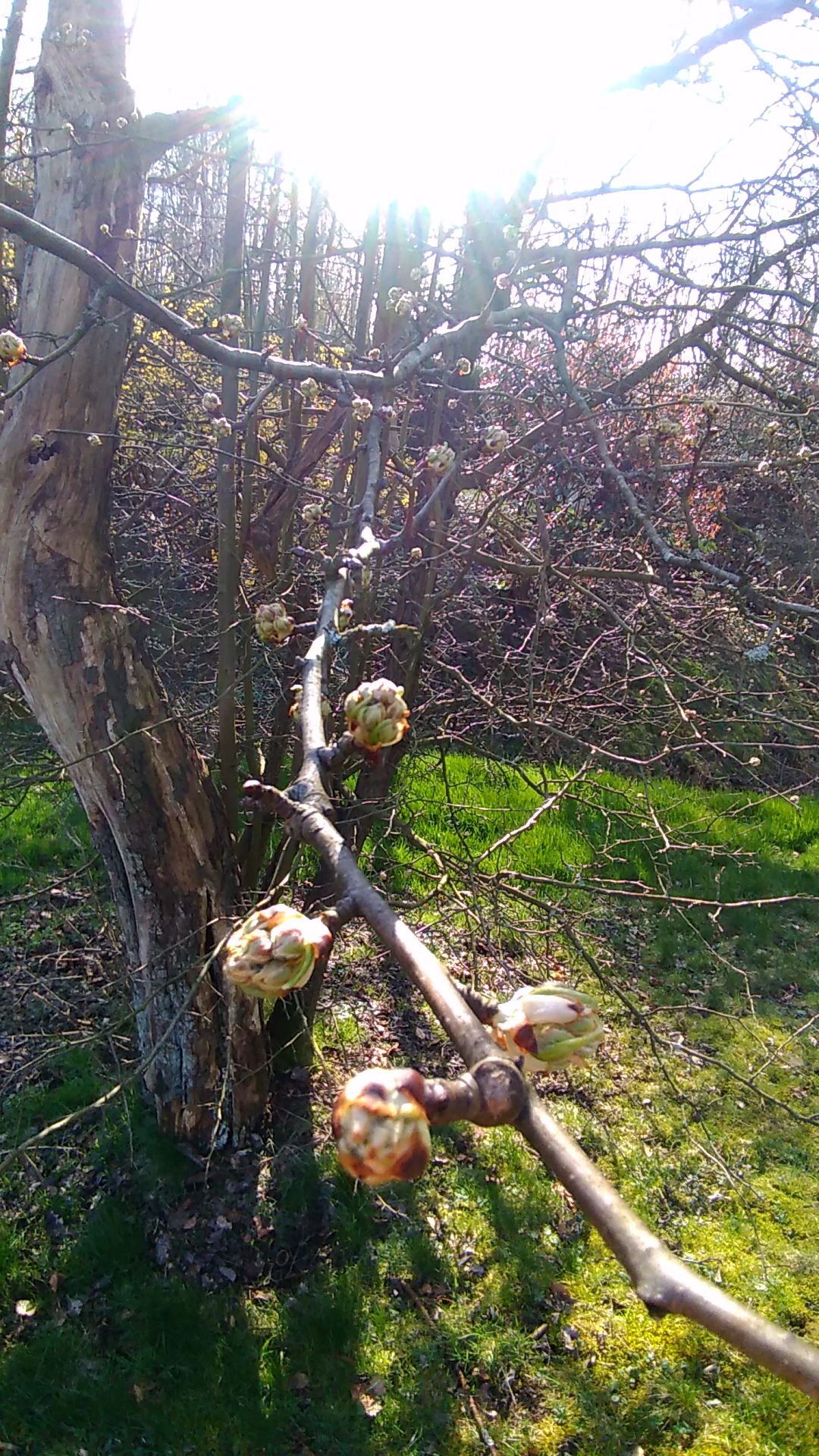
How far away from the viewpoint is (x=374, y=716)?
36.1 inches

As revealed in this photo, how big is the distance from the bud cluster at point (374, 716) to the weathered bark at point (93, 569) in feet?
4.33

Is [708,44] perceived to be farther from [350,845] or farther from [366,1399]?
[366,1399]

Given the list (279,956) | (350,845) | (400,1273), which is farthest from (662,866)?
(279,956)

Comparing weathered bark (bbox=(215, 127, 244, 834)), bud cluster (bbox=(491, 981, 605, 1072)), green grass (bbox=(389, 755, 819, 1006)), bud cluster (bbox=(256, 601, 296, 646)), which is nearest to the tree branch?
weathered bark (bbox=(215, 127, 244, 834))

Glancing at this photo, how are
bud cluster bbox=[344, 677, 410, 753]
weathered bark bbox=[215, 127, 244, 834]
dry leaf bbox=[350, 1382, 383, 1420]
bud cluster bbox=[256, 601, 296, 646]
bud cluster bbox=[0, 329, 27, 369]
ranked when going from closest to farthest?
bud cluster bbox=[344, 677, 410, 753], bud cluster bbox=[0, 329, 27, 369], bud cluster bbox=[256, 601, 296, 646], dry leaf bbox=[350, 1382, 383, 1420], weathered bark bbox=[215, 127, 244, 834]

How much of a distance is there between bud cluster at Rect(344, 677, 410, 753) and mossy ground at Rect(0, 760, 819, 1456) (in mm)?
1529

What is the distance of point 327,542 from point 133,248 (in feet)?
3.34

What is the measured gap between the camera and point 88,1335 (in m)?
2.42

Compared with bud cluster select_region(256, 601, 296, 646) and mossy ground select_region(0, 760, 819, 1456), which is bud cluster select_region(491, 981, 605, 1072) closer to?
bud cluster select_region(256, 601, 296, 646)

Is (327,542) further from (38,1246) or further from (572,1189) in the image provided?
(572,1189)

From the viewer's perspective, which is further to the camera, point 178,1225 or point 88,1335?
point 178,1225

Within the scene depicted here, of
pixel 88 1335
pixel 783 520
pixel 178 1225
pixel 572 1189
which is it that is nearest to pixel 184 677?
pixel 178 1225

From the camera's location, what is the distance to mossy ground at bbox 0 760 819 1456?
7.54ft

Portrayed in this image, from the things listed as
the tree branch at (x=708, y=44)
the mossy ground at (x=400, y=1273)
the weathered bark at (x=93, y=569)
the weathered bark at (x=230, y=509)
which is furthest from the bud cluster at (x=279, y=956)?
the tree branch at (x=708, y=44)
